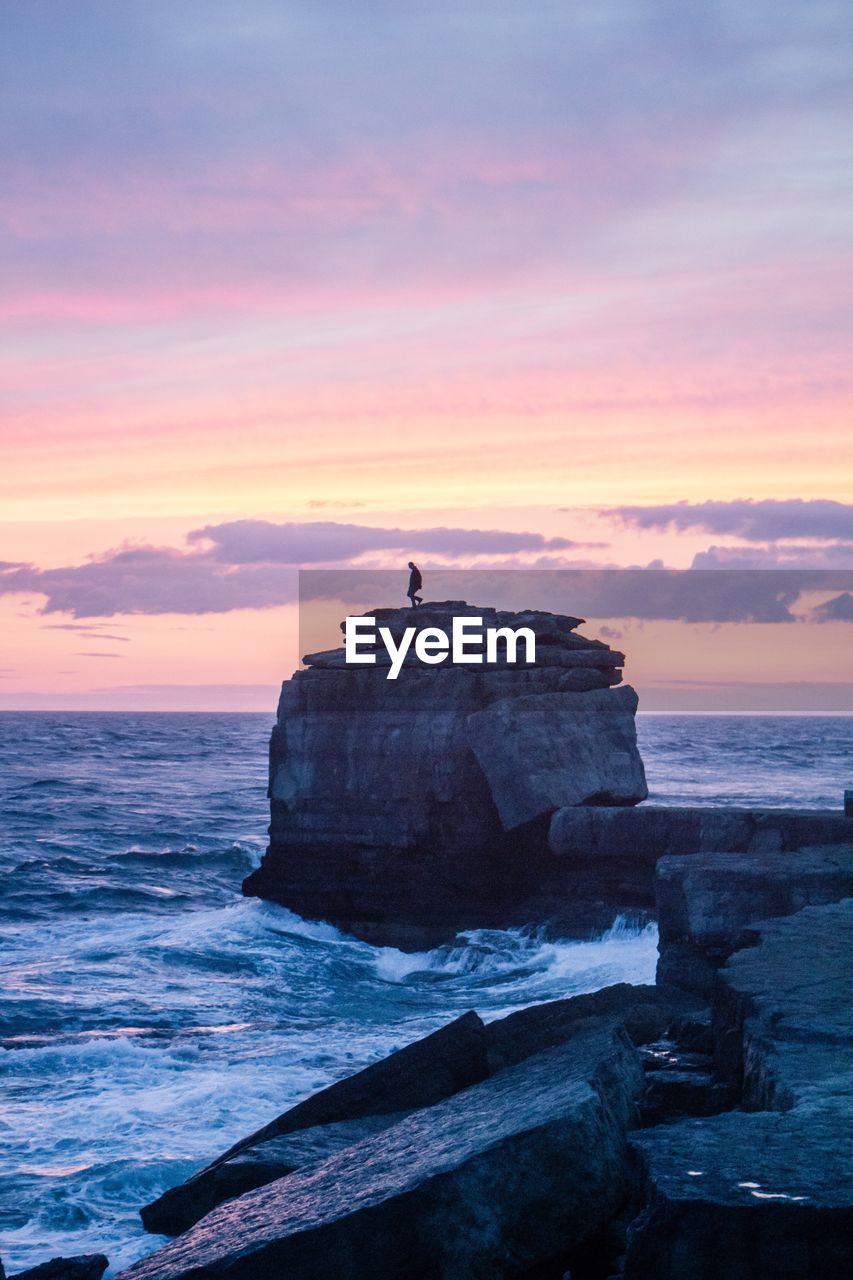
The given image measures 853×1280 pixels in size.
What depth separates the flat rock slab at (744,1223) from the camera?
3.42 m

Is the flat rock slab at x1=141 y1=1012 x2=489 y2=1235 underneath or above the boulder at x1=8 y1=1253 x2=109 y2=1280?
above

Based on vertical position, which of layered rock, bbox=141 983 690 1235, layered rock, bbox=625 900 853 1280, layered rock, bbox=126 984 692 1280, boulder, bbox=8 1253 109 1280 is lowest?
boulder, bbox=8 1253 109 1280

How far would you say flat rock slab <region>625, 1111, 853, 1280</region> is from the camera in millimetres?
3420

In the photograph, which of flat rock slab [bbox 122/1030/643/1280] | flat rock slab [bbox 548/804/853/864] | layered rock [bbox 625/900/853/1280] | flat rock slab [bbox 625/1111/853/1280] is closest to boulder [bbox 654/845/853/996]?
flat rock slab [bbox 548/804/853/864]

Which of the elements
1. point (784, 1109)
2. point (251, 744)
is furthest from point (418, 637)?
point (251, 744)

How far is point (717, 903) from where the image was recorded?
11.2 m

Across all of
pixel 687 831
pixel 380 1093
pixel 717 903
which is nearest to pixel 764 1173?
pixel 380 1093

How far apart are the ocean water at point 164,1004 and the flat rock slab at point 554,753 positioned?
1.82 metres

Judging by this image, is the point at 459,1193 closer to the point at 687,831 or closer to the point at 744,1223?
the point at 744,1223

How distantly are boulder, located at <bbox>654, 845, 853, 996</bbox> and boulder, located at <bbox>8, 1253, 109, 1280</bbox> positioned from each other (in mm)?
5725

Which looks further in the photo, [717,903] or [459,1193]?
[717,903]

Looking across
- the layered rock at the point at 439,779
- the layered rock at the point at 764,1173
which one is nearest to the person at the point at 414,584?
the layered rock at the point at 439,779

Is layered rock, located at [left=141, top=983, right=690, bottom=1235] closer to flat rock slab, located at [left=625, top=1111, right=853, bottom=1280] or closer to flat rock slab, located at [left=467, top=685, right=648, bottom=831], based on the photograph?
flat rock slab, located at [left=625, top=1111, right=853, bottom=1280]

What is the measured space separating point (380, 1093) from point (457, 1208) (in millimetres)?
3031
